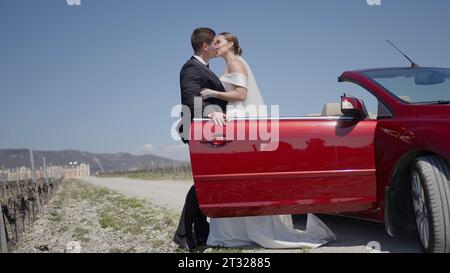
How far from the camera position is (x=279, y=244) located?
3482 millimetres

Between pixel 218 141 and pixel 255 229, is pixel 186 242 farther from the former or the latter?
pixel 218 141

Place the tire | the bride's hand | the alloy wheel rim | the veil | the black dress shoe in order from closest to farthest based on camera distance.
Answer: the tire
the alloy wheel rim
the bride's hand
the veil
the black dress shoe

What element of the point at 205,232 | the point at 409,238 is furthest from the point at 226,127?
the point at 409,238

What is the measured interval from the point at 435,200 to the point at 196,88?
1981mm

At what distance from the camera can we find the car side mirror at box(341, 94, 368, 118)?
3.04 meters

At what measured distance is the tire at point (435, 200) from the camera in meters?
2.60

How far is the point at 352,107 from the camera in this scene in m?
3.04

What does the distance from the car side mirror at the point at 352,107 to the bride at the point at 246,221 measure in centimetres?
69

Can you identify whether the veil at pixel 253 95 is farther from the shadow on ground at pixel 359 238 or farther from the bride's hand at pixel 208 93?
the shadow on ground at pixel 359 238

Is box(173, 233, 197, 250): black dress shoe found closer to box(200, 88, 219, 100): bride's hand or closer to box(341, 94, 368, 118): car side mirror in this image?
box(200, 88, 219, 100): bride's hand

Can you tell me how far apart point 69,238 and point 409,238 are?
13.4 feet

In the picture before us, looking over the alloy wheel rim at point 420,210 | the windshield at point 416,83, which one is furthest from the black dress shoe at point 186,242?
the windshield at point 416,83

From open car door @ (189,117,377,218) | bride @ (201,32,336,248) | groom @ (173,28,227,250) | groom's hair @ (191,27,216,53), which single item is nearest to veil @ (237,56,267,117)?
bride @ (201,32,336,248)
